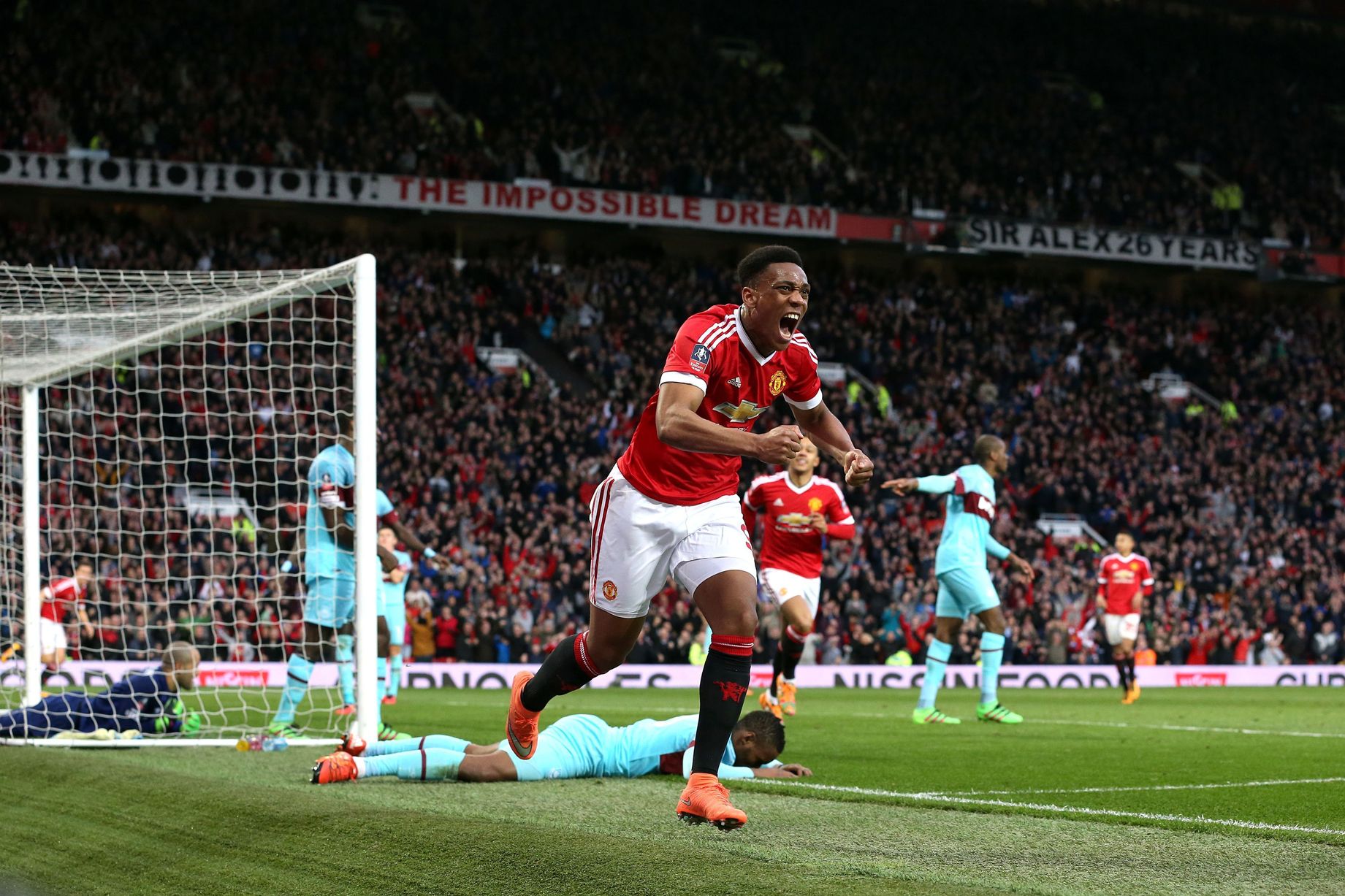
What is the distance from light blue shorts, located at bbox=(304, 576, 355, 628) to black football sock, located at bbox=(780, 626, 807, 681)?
4.00 m

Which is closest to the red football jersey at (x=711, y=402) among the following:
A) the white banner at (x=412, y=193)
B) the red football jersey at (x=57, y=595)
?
the red football jersey at (x=57, y=595)

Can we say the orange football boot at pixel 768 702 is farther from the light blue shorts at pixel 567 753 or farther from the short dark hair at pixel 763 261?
the short dark hair at pixel 763 261

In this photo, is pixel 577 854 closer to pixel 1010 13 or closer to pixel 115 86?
pixel 115 86

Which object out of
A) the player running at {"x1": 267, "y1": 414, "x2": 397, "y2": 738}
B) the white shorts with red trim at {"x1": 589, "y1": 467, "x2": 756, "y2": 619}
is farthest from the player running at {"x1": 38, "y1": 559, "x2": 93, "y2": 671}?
the white shorts with red trim at {"x1": 589, "y1": 467, "x2": 756, "y2": 619}

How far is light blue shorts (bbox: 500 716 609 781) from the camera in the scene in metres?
7.94

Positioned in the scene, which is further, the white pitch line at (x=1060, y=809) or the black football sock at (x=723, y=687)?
the white pitch line at (x=1060, y=809)

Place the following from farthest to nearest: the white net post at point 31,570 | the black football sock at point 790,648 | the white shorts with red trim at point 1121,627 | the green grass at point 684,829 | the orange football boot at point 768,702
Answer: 1. the white shorts with red trim at point 1121,627
2. the black football sock at point 790,648
3. the orange football boot at point 768,702
4. the white net post at point 31,570
5. the green grass at point 684,829

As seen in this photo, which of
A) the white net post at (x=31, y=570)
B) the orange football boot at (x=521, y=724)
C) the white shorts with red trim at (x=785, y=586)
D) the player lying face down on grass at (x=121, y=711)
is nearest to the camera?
the orange football boot at (x=521, y=724)

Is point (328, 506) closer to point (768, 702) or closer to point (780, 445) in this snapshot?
point (768, 702)

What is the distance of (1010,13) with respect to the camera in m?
43.3

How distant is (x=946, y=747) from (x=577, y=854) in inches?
241

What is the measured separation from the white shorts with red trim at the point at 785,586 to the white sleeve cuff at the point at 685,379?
25.0ft

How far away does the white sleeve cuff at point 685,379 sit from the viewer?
18.7 feet

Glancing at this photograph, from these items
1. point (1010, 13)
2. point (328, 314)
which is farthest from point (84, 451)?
point (1010, 13)
